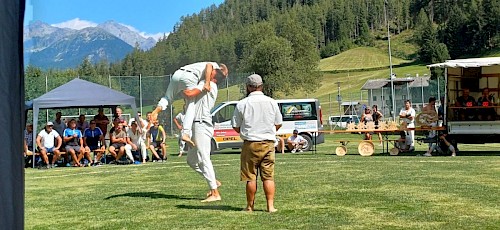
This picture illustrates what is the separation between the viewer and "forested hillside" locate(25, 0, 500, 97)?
59.6m

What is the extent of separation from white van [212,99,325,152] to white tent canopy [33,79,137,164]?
4154mm

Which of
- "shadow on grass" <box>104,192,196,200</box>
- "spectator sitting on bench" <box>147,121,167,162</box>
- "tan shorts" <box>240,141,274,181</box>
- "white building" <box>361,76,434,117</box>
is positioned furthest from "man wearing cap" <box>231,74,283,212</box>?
"white building" <box>361,76,434,117</box>

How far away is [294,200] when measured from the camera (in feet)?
25.1

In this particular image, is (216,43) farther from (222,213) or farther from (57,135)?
(222,213)

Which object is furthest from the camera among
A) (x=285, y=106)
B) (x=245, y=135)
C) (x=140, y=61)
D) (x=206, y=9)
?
(x=206, y=9)

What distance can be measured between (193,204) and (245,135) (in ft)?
4.14

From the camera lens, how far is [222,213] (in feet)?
21.9

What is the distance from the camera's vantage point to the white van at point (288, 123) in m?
20.5

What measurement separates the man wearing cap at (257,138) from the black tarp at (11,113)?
12.2 feet

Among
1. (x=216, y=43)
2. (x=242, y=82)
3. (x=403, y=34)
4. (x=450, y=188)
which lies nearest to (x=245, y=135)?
(x=450, y=188)

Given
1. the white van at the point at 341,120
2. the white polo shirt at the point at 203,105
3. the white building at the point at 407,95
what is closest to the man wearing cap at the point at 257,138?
the white polo shirt at the point at 203,105

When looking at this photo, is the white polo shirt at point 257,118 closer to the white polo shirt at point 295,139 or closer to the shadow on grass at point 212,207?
the shadow on grass at point 212,207

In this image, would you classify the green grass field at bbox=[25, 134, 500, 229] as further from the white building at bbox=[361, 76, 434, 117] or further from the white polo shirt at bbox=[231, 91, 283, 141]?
the white building at bbox=[361, 76, 434, 117]

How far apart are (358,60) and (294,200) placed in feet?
381
